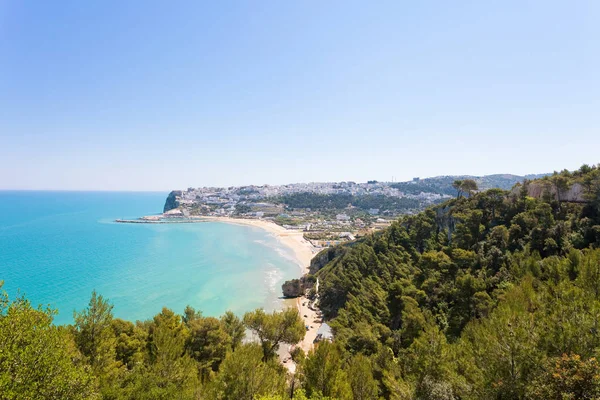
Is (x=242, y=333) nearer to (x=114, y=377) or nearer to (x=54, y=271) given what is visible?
(x=114, y=377)

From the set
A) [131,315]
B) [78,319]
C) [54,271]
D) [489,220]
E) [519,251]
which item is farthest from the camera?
[54,271]

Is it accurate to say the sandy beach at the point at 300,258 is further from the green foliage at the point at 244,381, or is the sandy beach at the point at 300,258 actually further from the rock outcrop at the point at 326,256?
the green foliage at the point at 244,381

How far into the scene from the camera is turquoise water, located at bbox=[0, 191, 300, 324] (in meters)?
34.9

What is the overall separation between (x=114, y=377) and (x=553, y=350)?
15496 millimetres

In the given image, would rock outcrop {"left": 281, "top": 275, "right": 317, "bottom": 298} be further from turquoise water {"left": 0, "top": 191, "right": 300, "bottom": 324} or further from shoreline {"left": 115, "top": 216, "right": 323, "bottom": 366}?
turquoise water {"left": 0, "top": 191, "right": 300, "bottom": 324}

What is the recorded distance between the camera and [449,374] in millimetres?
10188

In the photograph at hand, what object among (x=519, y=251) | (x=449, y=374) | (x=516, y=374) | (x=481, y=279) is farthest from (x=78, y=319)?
(x=519, y=251)

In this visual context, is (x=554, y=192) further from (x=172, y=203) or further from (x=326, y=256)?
(x=172, y=203)

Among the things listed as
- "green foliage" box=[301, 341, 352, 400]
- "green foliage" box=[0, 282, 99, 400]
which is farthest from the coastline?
"green foliage" box=[0, 282, 99, 400]

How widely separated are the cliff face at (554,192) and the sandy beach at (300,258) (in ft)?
84.2

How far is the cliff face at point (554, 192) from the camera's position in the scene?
24203 mm

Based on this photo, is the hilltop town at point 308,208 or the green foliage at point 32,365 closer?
the green foliage at point 32,365

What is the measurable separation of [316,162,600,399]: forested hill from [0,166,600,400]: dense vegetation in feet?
0.22

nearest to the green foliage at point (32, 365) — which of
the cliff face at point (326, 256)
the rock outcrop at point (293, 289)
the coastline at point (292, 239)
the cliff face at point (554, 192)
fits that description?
the rock outcrop at point (293, 289)
